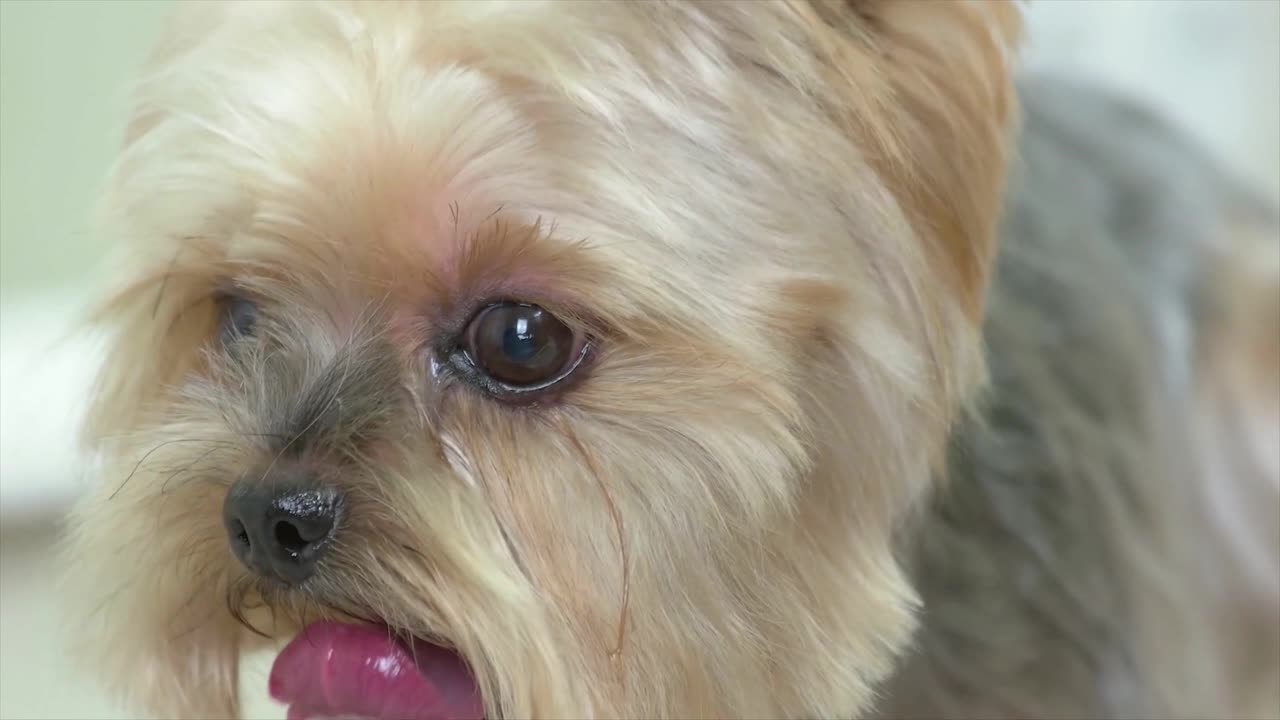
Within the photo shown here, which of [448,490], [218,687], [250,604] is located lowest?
[218,687]

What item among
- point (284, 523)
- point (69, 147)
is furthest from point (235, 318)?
point (69, 147)

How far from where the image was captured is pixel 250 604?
67cm

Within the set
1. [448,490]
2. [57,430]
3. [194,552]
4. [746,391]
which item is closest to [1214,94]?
[746,391]

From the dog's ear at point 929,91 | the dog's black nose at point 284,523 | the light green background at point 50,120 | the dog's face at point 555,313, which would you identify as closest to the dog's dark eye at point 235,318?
the dog's face at point 555,313

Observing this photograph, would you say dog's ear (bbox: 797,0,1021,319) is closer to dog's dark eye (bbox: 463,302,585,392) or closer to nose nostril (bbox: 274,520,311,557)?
dog's dark eye (bbox: 463,302,585,392)

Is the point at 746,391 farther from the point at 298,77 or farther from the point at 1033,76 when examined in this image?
the point at 1033,76

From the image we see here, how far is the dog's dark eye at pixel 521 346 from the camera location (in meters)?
0.61

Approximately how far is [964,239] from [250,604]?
45cm

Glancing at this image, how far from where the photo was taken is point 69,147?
1.38m

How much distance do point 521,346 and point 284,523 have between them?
146mm

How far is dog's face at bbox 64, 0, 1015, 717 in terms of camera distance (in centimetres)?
Answer: 59

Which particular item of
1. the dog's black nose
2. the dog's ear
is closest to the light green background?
the dog's black nose

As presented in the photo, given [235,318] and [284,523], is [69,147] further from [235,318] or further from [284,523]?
[284,523]

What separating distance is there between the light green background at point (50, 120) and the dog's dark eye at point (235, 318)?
685 millimetres
